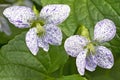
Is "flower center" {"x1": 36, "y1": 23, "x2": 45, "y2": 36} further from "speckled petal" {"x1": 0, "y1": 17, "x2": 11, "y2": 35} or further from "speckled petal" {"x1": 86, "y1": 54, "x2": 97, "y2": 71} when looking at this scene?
"speckled petal" {"x1": 0, "y1": 17, "x2": 11, "y2": 35}

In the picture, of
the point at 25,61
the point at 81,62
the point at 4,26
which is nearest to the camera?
the point at 81,62

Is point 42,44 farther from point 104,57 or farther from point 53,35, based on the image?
point 104,57

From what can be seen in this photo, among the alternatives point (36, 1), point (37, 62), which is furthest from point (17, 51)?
point (36, 1)

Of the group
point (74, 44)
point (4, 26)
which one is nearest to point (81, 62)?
point (74, 44)

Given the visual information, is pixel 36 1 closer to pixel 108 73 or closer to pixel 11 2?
pixel 11 2

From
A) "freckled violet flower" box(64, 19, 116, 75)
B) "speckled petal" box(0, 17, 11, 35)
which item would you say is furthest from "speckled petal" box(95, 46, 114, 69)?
"speckled petal" box(0, 17, 11, 35)

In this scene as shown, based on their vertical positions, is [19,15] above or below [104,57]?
above
